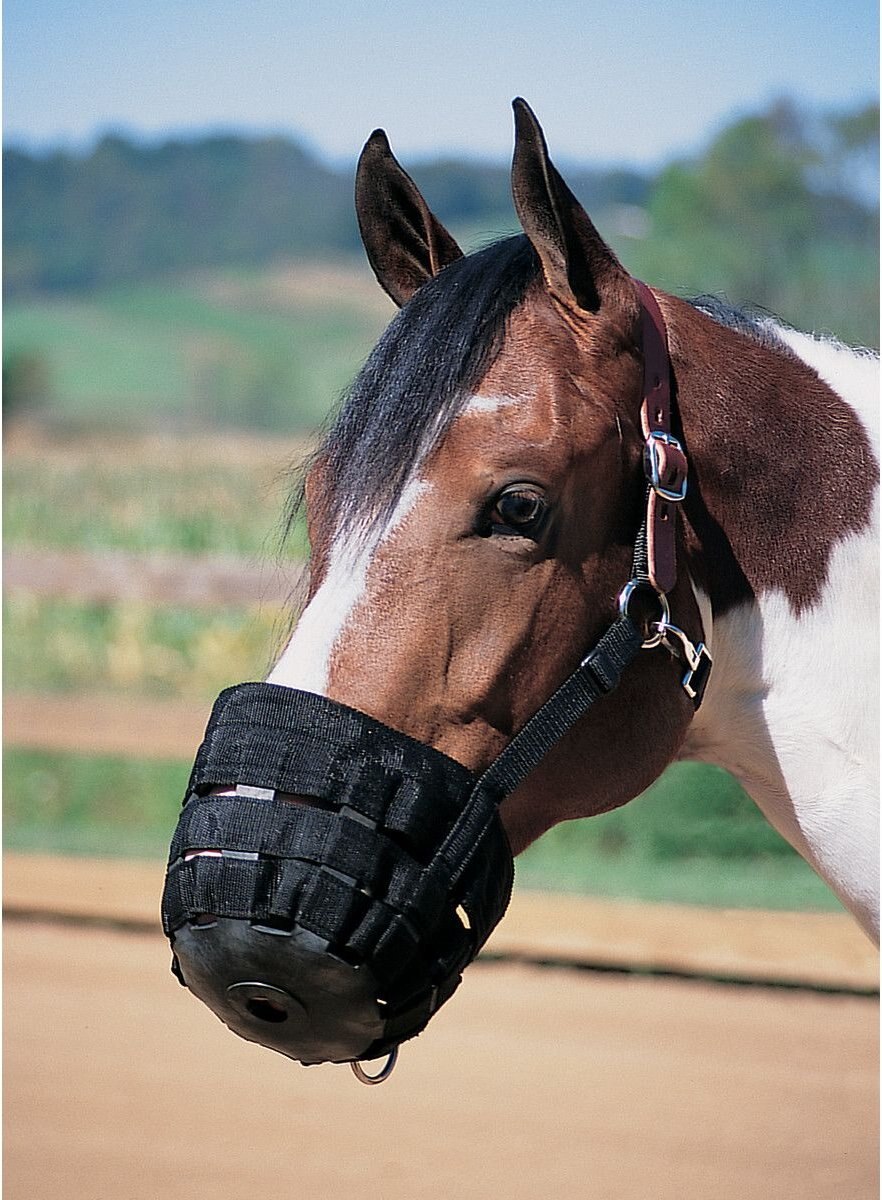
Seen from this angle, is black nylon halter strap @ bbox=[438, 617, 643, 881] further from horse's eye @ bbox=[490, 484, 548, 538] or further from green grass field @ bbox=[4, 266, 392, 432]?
green grass field @ bbox=[4, 266, 392, 432]

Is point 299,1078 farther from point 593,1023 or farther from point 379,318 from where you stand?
point 379,318

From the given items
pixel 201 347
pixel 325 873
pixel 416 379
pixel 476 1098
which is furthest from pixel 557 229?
pixel 201 347

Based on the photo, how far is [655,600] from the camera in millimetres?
1470

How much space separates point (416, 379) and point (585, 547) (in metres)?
0.26

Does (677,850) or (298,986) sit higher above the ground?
(298,986)

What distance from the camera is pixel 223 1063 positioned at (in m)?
3.85

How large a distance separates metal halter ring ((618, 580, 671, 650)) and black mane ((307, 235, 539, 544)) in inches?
10.8

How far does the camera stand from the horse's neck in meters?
1.53

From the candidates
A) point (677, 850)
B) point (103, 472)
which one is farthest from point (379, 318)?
point (677, 850)

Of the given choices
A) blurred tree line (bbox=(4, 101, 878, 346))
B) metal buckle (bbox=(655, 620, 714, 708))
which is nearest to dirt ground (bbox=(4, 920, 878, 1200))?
metal buckle (bbox=(655, 620, 714, 708))

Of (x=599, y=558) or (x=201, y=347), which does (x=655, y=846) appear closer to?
(x=599, y=558)

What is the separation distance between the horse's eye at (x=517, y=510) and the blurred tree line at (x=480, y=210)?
17.5 feet

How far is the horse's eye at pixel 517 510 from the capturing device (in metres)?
1.37

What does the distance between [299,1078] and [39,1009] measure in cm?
95
